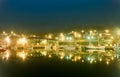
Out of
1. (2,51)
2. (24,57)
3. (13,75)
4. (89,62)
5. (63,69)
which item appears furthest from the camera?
(2,51)

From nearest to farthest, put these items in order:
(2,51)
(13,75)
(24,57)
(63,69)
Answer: (13,75), (63,69), (24,57), (2,51)

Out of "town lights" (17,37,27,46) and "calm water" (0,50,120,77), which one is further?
"town lights" (17,37,27,46)

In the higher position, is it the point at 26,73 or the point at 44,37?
the point at 44,37

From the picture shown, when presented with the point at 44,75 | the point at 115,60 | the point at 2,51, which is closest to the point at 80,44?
the point at 2,51

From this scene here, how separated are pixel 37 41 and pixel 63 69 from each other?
1310cm

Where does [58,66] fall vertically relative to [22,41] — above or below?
below

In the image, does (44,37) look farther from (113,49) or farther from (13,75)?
(13,75)

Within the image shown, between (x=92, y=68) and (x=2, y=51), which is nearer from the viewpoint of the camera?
(x=92, y=68)

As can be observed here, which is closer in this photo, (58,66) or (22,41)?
(58,66)

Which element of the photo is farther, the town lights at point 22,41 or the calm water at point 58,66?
the town lights at point 22,41

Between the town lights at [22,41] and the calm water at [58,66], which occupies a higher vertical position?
the town lights at [22,41]

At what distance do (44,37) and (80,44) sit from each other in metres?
2.98

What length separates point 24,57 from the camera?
91.9ft

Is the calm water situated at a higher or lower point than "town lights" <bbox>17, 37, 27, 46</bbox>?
lower
